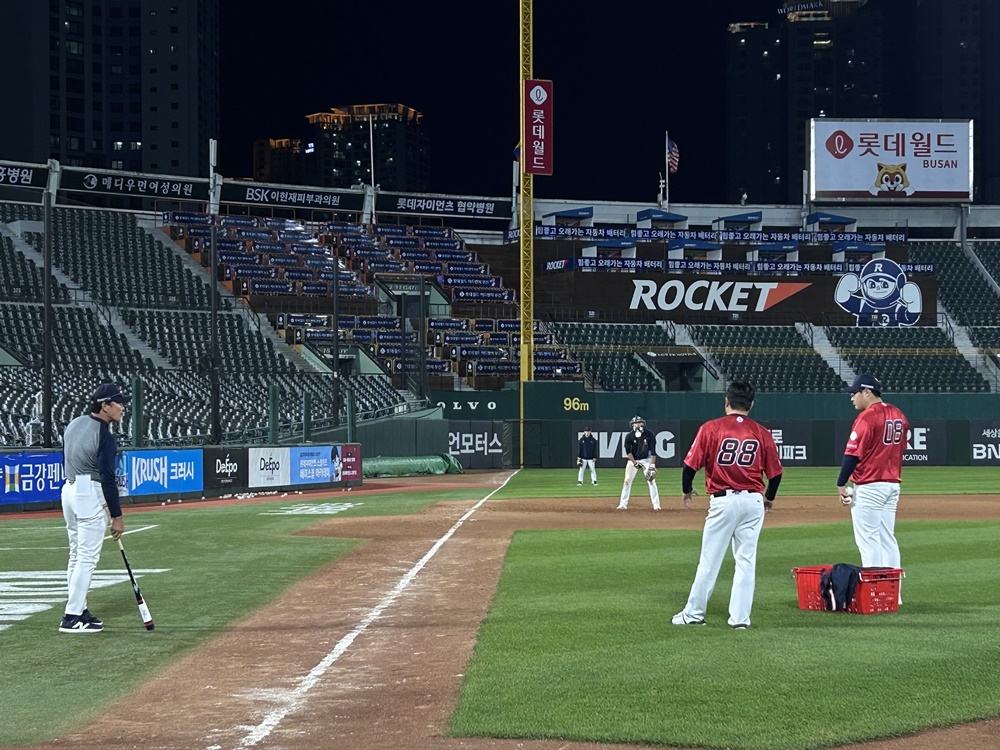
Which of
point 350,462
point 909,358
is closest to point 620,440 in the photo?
point 350,462

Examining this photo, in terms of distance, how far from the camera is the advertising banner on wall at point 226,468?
30188 mm

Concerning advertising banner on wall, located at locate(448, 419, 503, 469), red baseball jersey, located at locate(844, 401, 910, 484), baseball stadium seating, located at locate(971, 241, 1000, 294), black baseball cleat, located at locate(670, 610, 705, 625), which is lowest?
advertising banner on wall, located at locate(448, 419, 503, 469)

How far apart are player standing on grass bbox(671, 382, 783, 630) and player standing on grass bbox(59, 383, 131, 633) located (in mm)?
5149

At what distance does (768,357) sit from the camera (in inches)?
2349

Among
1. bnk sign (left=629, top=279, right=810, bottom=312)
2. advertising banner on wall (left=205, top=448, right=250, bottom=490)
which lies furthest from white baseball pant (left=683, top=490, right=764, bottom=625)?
bnk sign (left=629, top=279, right=810, bottom=312)

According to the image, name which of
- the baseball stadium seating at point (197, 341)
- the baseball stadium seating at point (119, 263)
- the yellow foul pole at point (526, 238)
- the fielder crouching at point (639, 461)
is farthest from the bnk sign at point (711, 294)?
the fielder crouching at point (639, 461)

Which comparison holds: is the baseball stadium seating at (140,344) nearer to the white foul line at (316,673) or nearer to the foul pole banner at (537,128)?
the foul pole banner at (537,128)

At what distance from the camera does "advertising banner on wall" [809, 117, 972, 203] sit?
69.6m

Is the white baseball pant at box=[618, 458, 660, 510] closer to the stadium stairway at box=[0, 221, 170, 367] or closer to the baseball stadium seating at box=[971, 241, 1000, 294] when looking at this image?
the stadium stairway at box=[0, 221, 170, 367]

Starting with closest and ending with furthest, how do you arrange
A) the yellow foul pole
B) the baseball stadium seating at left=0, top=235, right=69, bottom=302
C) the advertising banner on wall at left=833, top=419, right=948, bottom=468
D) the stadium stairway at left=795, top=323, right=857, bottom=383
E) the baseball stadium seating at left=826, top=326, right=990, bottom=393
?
→ the baseball stadium seating at left=0, top=235, right=69, bottom=302, the advertising banner on wall at left=833, top=419, right=948, bottom=468, the yellow foul pole, the baseball stadium seating at left=826, top=326, right=990, bottom=393, the stadium stairway at left=795, top=323, right=857, bottom=383

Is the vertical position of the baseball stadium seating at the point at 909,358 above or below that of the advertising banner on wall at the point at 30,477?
above

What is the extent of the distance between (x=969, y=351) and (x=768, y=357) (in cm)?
1115

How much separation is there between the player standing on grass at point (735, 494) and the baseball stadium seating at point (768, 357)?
156 feet

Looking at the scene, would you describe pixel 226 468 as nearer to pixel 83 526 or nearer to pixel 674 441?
pixel 83 526
